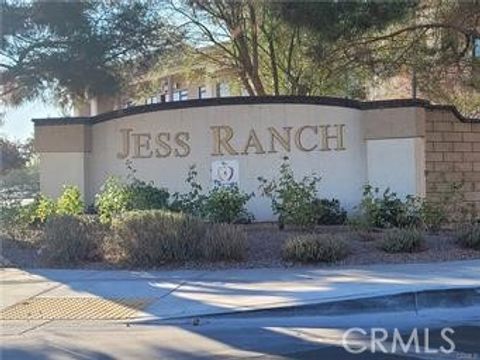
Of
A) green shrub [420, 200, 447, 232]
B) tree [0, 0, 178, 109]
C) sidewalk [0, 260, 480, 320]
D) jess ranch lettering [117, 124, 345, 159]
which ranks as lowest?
sidewalk [0, 260, 480, 320]

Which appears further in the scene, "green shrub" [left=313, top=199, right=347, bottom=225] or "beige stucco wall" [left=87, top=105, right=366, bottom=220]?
"beige stucco wall" [left=87, top=105, right=366, bottom=220]

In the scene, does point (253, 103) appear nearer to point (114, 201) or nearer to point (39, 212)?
point (114, 201)

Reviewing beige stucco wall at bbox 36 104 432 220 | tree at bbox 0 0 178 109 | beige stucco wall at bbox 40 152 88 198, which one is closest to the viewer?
tree at bbox 0 0 178 109

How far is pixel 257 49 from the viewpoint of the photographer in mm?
21000

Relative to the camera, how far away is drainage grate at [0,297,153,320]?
30.9 ft

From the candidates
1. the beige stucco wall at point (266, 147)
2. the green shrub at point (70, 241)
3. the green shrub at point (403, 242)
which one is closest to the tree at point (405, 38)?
the beige stucco wall at point (266, 147)

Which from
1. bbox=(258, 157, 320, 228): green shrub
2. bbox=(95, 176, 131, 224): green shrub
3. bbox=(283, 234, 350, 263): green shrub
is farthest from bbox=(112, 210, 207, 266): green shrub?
bbox=(258, 157, 320, 228): green shrub

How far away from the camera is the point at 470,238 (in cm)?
1386

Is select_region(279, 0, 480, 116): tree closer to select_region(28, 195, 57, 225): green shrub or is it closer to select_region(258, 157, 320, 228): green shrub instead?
select_region(258, 157, 320, 228): green shrub

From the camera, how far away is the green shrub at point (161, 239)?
42.2ft

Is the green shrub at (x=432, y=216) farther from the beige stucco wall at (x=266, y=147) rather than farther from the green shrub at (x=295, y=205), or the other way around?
the green shrub at (x=295, y=205)

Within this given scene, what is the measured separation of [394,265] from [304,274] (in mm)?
1602

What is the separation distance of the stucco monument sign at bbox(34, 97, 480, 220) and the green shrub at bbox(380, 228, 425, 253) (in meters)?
4.05

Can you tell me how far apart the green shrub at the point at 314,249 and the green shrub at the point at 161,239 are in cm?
144
